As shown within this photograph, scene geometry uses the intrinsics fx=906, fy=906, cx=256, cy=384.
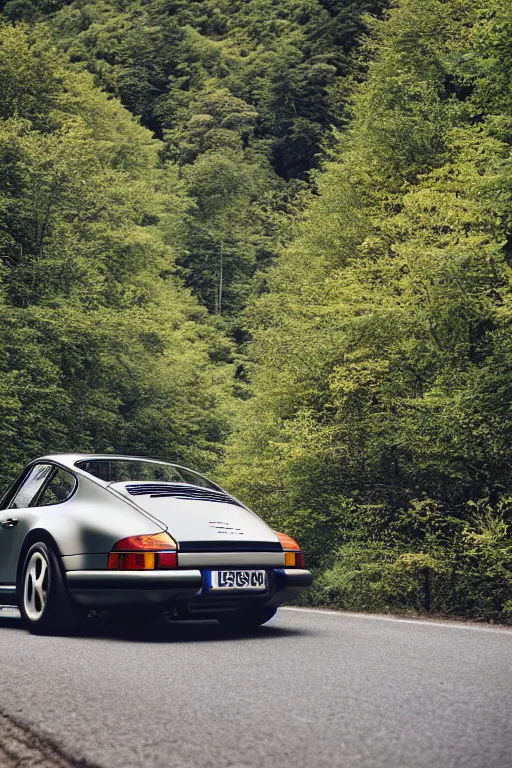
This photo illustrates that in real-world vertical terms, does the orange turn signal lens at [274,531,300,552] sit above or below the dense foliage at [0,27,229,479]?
below

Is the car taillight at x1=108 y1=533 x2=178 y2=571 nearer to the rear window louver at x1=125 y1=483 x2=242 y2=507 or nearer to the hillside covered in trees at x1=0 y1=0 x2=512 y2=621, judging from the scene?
the rear window louver at x1=125 y1=483 x2=242 y2=507

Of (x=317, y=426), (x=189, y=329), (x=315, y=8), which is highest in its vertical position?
(x=315, y=8)

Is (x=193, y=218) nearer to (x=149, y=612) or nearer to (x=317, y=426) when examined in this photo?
(x=317, y=426)

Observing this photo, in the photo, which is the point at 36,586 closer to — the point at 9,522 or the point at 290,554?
the point at 9,522

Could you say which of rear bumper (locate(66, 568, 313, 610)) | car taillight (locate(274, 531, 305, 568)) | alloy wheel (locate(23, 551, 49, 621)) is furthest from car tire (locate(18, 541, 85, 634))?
car taillight (locate(274, 531, 305, 568))

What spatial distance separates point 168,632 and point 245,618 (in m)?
0.63

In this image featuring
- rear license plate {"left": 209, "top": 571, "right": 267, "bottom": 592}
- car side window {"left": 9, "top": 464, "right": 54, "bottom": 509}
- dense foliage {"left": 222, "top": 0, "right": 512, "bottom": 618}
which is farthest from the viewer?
dense foliage {"left": 222, "top": 0, "right": 512, "bottom": 618}

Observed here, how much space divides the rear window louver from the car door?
935 millimetres

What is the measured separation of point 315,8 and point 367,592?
63.5 meters

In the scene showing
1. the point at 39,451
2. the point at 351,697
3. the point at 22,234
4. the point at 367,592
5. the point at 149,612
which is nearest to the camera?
the point at 351,697

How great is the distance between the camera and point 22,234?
28.2 meters

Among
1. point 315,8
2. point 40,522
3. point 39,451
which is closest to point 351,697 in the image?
point 40,522

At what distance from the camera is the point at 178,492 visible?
22.9ft

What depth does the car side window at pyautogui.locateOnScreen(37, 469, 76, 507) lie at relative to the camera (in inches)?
274
